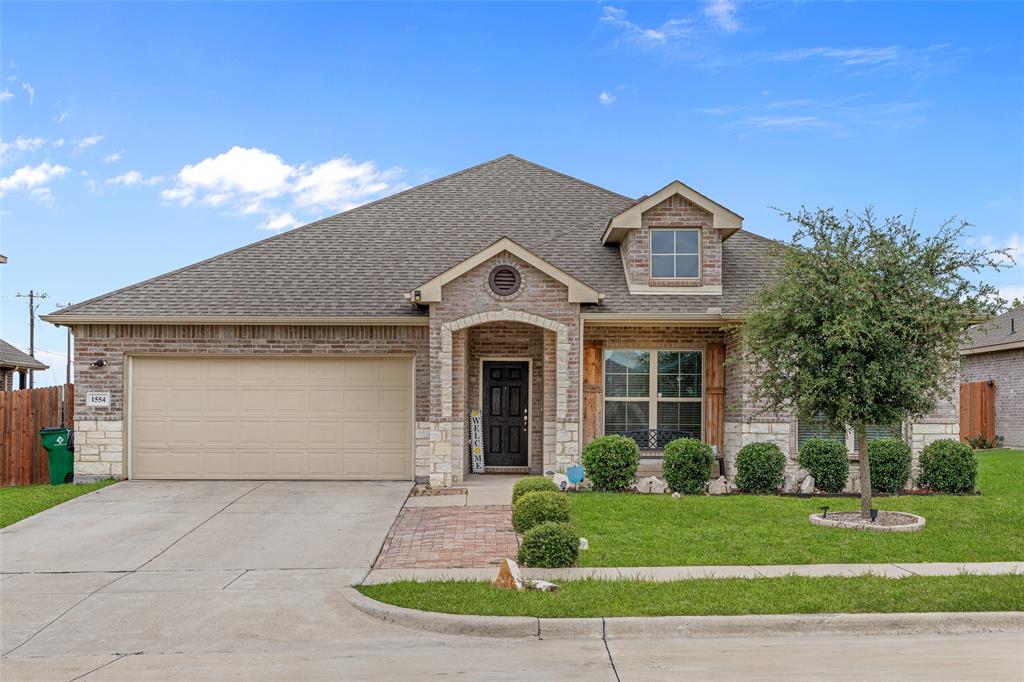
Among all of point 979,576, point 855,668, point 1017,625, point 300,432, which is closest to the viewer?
point 855,668

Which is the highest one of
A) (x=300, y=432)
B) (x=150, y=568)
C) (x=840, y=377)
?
(x=840, y=377)

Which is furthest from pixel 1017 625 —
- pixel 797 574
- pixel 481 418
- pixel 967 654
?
pixel 481 418

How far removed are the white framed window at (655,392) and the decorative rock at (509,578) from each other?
29.6 ft

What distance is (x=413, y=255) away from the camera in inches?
709

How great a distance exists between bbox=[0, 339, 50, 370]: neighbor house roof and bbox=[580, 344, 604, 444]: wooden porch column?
20.5m

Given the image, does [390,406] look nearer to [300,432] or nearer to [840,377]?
[300,432]

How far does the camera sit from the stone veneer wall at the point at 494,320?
1516 centimetres

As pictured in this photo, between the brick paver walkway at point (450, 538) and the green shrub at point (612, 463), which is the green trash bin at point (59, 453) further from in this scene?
the green shrub at point (612, 463)

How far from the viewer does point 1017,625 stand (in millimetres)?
7066

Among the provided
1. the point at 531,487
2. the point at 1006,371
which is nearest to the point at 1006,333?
the point at 1006,371

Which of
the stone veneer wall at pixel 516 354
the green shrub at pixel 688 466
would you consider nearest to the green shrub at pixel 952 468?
the green shrub at pixel 688 466

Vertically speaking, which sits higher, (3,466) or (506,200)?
(506,200)

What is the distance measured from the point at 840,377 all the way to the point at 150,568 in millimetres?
9275

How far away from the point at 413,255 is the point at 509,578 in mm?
11239
